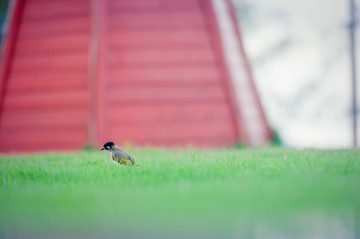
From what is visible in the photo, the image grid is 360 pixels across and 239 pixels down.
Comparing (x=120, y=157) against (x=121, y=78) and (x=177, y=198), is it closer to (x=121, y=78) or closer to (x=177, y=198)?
(x=177, y=198)

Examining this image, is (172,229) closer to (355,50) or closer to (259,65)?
(355,50)

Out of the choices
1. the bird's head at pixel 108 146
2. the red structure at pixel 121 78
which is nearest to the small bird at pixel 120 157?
the bird's head at pixel 108 146

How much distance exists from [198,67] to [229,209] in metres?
5.35

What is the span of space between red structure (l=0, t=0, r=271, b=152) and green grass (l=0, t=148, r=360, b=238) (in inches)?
159

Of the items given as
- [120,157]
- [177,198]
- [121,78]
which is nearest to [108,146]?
[120,157]

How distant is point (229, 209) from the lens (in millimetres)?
1698

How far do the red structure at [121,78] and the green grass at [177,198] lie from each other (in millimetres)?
4039

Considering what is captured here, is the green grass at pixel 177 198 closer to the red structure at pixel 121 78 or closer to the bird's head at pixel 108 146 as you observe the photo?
the bird's head at pixel 108 146

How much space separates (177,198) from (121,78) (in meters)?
5.08

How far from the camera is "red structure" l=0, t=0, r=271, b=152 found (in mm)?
6539

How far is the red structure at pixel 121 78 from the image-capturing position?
21.5ft

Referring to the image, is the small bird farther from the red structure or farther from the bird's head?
the red structure

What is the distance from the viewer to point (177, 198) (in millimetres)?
1832

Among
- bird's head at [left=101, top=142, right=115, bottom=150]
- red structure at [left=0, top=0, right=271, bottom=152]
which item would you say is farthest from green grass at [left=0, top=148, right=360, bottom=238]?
red structure at [left=0, top=0, right=271, bottom=152]
